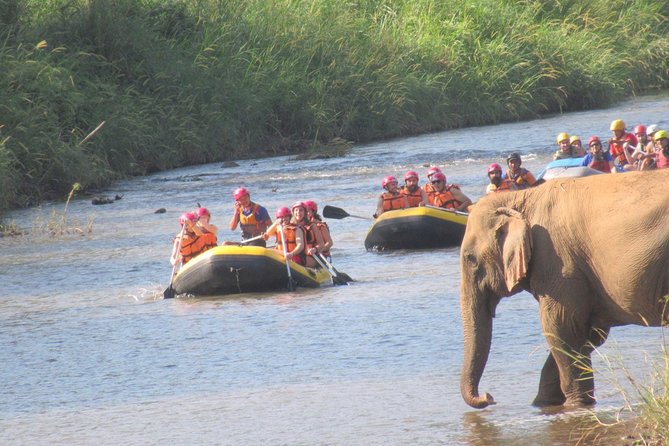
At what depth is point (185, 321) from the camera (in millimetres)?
12383

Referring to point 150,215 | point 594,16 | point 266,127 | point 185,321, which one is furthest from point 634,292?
point 594,16

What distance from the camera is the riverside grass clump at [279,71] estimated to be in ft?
81.6

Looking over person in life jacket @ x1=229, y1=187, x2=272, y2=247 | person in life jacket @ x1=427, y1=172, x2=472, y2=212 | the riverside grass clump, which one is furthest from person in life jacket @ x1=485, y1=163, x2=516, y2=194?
the riverside grass clump

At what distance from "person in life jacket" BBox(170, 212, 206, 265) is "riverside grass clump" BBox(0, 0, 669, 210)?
9131 millimetres

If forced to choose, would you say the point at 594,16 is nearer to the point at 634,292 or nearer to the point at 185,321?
the point at 185,321

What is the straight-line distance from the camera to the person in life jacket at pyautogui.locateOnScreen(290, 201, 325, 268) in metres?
14.1

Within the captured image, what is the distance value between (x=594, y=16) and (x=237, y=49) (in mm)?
10334

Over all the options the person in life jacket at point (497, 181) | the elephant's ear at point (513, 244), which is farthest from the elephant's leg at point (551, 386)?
the person in life jacket at point (497, 181)

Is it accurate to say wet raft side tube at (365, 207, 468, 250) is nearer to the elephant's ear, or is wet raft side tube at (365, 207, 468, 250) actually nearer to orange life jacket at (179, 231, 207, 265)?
orange life jacket at (179, 231, 207, 265)

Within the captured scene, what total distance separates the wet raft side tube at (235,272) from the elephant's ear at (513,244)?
6.59 metres

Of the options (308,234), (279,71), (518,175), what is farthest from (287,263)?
(279,71)

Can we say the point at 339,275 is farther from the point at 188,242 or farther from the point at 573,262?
the point at 573,262

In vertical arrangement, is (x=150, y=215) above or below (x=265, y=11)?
below

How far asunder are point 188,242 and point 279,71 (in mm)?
15027
